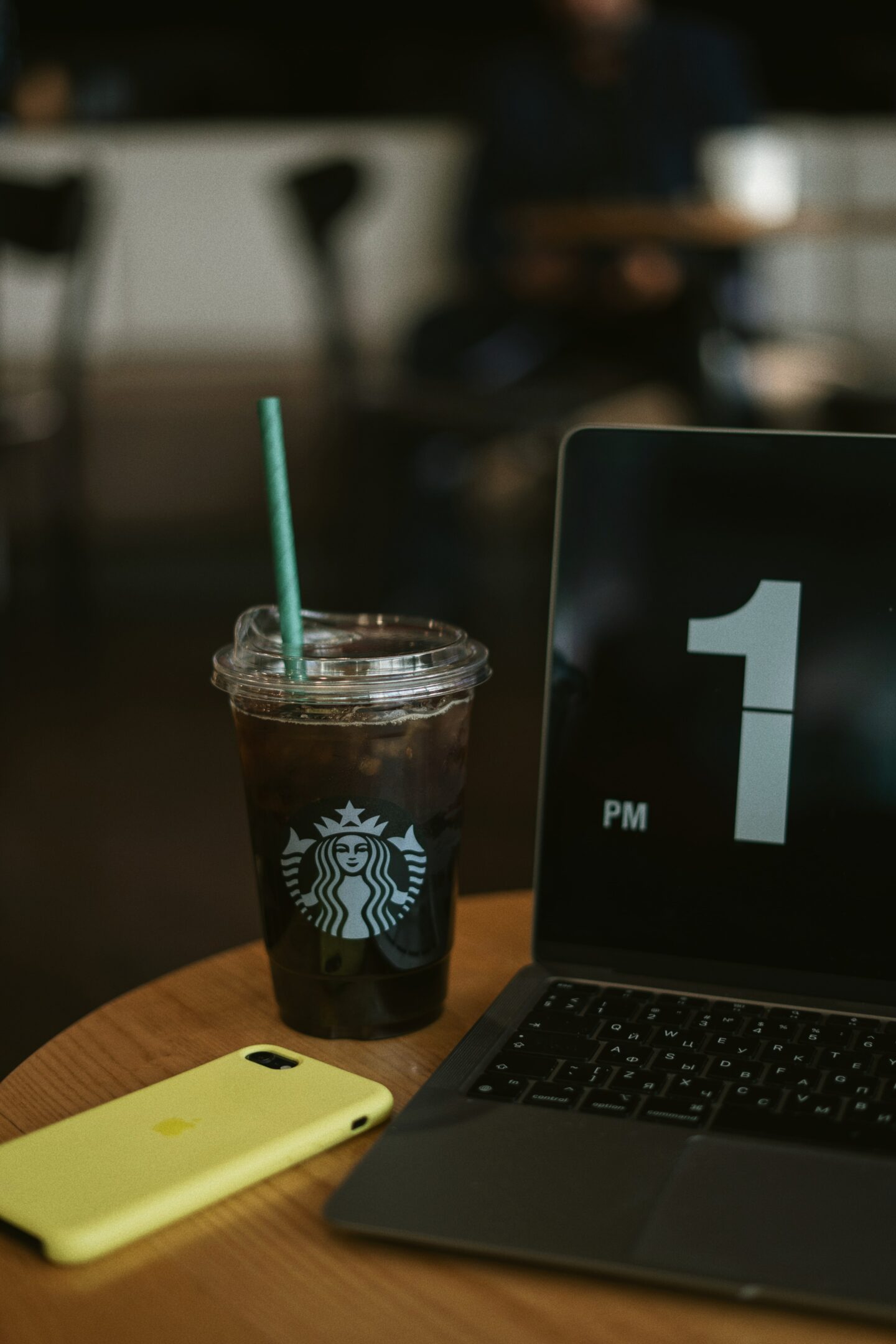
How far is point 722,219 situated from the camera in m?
2.55

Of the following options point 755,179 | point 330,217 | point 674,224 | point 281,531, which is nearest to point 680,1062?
point 281,531

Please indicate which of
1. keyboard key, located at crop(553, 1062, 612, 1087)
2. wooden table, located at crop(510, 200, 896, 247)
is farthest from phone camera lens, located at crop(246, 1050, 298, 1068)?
wooden table, located at crop(510, 200, 896, 247)

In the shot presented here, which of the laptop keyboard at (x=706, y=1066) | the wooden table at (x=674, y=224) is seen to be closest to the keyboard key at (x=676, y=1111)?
the laptop keyboard at (x=706, y=1066)

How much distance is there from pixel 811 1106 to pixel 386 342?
367cm

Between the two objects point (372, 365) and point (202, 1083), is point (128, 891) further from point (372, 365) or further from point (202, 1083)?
point (372, 365)

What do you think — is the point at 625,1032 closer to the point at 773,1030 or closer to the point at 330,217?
the point at 773,1030

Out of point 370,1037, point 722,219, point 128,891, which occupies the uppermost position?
point 722,219

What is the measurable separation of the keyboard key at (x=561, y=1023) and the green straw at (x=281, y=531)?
0.53 feet

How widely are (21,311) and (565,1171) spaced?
3.81m

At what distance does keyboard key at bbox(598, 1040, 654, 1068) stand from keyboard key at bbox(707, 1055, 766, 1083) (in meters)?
0.02

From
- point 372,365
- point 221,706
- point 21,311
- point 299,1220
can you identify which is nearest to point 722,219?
point 221,706

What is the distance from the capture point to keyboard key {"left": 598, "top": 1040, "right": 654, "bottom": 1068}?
518mm

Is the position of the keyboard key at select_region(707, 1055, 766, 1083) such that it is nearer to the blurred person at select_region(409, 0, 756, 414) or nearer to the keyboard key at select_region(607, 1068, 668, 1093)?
the keyboard key at select_region(607, 1068, 668, 1093)

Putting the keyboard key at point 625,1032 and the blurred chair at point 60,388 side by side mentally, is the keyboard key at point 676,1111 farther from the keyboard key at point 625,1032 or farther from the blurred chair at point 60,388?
the blurred chair at point 60,388
